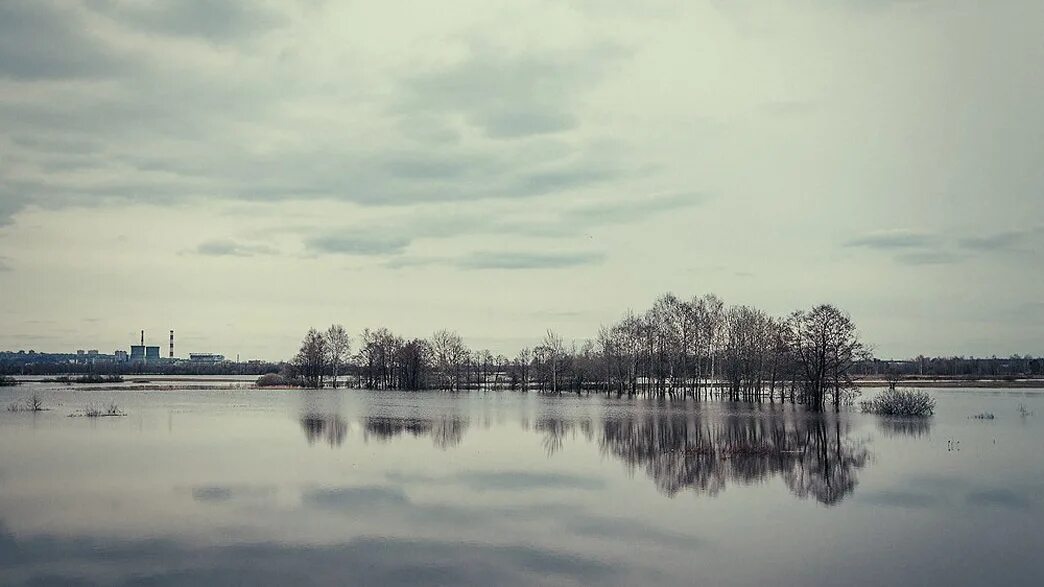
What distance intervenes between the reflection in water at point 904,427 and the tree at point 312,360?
311 ft

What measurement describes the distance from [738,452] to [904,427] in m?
20.0

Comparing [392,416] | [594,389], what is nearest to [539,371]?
[594,389]

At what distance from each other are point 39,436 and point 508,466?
2436 cm

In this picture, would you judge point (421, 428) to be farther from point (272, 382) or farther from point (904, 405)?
point (272, 382)

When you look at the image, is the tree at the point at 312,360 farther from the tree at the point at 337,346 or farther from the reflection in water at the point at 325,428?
the reflection in water at the point at 325,428

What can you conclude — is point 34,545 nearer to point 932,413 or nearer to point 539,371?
point 932,413

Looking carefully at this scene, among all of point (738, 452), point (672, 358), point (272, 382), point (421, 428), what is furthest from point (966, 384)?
point (421, 428)

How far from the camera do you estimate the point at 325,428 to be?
44.7 m

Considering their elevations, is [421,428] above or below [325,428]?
below

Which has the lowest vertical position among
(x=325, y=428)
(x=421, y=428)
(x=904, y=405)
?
(x=904, y=405)

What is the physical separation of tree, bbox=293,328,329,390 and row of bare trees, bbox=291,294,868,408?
0.22m

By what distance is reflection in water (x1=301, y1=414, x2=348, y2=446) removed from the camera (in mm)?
38875

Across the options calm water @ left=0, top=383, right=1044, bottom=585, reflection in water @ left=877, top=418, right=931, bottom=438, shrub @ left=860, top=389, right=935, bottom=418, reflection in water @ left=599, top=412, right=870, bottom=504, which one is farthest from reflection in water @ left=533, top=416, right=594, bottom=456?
shrub @ left=860, top=389, right=935, bottom=418

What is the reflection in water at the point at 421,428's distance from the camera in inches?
1551
